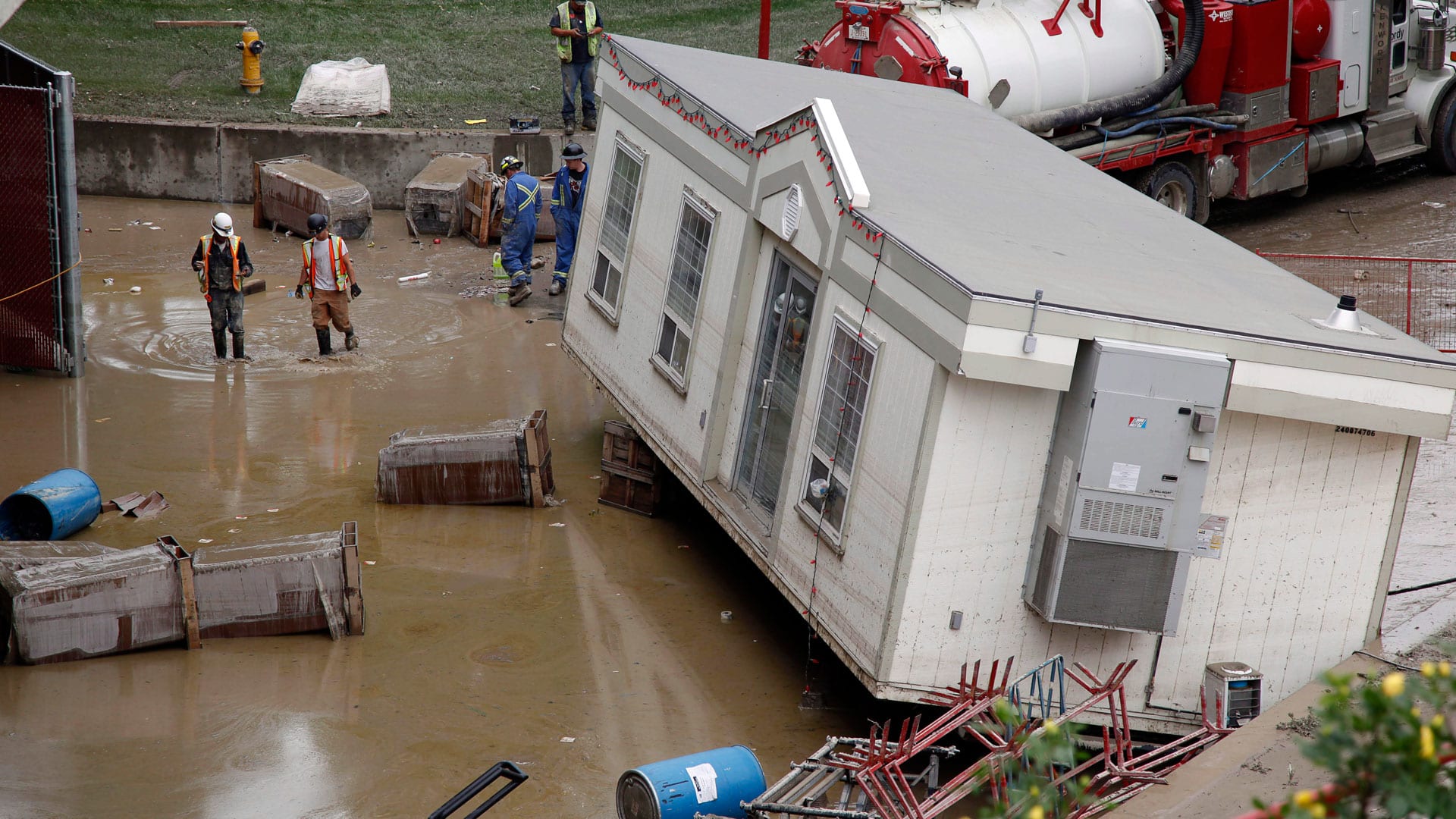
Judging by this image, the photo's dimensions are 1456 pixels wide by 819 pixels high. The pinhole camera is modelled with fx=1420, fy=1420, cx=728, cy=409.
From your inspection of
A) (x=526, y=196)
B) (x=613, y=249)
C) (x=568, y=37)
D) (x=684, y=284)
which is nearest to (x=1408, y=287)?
(x=684, y=284)

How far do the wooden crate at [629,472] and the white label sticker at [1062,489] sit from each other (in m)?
4.57

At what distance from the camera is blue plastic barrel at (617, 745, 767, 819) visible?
6934 mm

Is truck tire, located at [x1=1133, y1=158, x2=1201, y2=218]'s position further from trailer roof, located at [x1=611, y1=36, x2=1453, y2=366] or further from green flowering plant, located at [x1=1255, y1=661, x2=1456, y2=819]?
green flowering plant, located at [x1=1255, y1=661, x2=1456, y2=819]

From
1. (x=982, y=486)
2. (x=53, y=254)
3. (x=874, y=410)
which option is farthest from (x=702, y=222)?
(x=53, y=254)

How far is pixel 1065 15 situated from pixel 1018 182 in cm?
730

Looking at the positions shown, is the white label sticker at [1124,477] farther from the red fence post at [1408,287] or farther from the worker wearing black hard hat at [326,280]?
the worker wearing black hard hat at [326,280]

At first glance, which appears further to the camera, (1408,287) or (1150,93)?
(1150,93)

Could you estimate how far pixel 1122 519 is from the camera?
7324 millimetres

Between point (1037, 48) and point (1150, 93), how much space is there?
5.62 ft

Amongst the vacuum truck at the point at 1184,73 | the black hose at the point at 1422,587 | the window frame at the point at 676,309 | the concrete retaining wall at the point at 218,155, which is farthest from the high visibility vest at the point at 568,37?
the black hose at the point at 1422,587

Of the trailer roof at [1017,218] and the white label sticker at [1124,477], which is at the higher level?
the trailer roof at [1017,218]

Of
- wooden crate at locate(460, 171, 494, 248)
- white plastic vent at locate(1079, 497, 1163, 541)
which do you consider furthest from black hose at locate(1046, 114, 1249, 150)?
white plastic vent at locate(1079, 497, 1163, 541)

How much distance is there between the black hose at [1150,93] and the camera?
53.6 feet

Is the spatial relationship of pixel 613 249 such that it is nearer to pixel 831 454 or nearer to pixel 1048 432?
pixel 831 454
